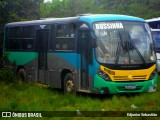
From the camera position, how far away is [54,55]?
15.3 meters

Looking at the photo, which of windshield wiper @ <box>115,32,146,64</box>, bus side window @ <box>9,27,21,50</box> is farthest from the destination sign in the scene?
bus side window @ <box>9,27,21,50</box>

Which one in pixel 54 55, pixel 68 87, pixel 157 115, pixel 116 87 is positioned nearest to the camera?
pixel 157 115

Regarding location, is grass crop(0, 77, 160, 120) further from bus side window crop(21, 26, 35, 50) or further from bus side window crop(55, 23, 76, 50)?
bus side window crop(21, 26, 35, 50)

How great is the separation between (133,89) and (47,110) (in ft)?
10.9

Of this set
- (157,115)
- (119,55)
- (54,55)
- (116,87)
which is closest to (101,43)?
(119,55)

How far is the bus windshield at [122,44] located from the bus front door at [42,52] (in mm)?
3468

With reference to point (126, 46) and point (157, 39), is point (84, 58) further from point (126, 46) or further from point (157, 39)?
point (157, 39)

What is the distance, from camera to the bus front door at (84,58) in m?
13.2

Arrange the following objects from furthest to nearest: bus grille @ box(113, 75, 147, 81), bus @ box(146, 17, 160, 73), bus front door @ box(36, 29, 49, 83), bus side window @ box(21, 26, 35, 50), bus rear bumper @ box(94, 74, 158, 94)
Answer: bus @ box(146, 17, 160, 73), bus side window @ box(21, 26, 35, 50), bus front door @ box(36, 29, 49, 83), bus grille @ box(113, 75, 147, 81), bus rear bumper @ box(94, 74, 158, 94)

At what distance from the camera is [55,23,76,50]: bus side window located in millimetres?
14188

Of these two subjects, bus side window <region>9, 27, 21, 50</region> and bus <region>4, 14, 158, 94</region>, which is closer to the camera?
bus <region>4, 14, 158, 94</region>

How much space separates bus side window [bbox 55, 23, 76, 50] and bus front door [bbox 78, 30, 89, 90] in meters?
0.55

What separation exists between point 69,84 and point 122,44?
248cm

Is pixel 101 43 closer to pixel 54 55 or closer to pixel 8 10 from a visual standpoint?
pixel 54 55
